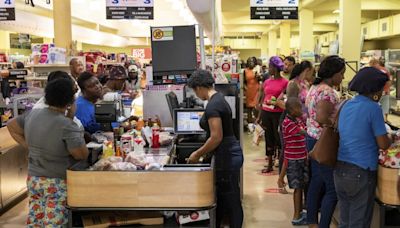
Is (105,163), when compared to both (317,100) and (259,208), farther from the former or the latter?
(259,208)

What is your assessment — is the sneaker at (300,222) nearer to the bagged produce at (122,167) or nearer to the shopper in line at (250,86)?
the bagged produce at (122,167)

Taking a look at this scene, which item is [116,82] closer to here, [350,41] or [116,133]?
[116,133]

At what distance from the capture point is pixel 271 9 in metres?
9.48

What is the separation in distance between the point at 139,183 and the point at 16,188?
3211 mm

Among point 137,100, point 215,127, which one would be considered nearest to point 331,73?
point 215,127

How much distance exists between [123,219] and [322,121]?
162cm

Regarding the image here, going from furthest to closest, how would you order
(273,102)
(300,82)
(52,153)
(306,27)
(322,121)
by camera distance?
(306,27), (273,102), (300,82), (322,121), (52,153)

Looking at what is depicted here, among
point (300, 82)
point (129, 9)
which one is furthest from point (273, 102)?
point (129, 9)

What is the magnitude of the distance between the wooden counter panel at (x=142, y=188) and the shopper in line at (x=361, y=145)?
0.94 metres

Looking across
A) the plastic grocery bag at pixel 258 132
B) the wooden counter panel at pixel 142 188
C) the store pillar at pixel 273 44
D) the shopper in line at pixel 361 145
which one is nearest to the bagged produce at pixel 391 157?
the shopper in line at pixel 361 145

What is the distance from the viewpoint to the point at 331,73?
12.9 feet

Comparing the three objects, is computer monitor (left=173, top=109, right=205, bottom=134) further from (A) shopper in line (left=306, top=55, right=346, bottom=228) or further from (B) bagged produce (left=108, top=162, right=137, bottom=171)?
(B) bagged produce (left=108, top=162, right=137, bottom=171)

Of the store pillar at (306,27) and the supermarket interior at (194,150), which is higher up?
the store pillar at (306,27)

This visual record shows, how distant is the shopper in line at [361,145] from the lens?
307 cm
